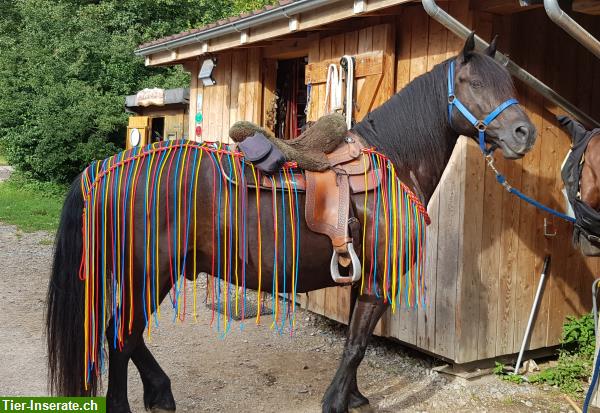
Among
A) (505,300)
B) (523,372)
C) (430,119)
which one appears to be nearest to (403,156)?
(430,119)

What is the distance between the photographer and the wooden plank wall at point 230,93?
20.0ft

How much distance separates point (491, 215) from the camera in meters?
4.02

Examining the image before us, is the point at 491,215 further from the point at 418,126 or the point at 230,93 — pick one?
the point at 230,93

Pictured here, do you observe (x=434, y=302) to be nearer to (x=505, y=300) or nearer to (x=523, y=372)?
(x=505, y=300)

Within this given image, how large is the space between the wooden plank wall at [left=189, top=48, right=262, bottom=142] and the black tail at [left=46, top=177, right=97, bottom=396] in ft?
11.7

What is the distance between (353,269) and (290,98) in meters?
3.97

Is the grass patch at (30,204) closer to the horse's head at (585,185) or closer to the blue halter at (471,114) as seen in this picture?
the blue halter at (471,114)

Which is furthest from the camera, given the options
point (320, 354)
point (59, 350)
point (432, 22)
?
point (320, 354)

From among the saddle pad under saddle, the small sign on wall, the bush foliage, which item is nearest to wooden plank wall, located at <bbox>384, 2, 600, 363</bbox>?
the saddle pad under saddle

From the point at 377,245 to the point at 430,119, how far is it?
730mm

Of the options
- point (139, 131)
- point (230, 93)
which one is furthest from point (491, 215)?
point (139, 131)

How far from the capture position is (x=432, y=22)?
4055mm

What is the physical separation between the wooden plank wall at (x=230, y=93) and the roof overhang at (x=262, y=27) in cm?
39

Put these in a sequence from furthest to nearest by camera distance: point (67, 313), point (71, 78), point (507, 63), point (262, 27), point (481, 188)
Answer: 1. point (71, 78)
2. point (262, 27)
3. point (481, 188)
4. point (507, 63)
5. point (67, 313)
